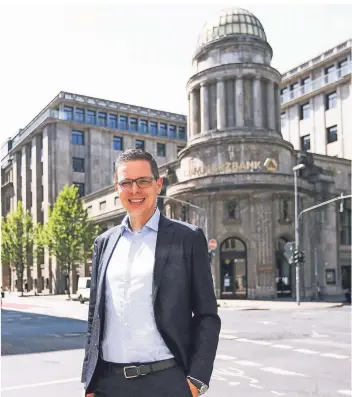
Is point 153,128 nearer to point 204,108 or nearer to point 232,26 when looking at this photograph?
point 204,108

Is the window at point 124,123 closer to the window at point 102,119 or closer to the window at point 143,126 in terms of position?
the window at point 143,126

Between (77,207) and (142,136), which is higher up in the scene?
(142,136)

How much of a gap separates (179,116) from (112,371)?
3251 inches

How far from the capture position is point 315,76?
6456 cm

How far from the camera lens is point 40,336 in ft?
63.2

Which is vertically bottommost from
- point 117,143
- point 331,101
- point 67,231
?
point 67,231

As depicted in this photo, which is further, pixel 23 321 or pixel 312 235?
pixel 312 235

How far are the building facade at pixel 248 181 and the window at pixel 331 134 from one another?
848 centimetres

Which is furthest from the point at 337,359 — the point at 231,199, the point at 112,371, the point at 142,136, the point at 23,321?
the point at 142,136

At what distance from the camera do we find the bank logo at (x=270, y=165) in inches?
1727

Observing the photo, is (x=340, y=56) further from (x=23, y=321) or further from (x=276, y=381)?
(x=276, y=381)

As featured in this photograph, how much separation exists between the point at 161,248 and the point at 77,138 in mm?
71329

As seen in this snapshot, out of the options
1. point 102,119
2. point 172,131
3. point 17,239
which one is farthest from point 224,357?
point 172,131

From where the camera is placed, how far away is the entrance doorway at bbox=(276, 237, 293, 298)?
43438mm
